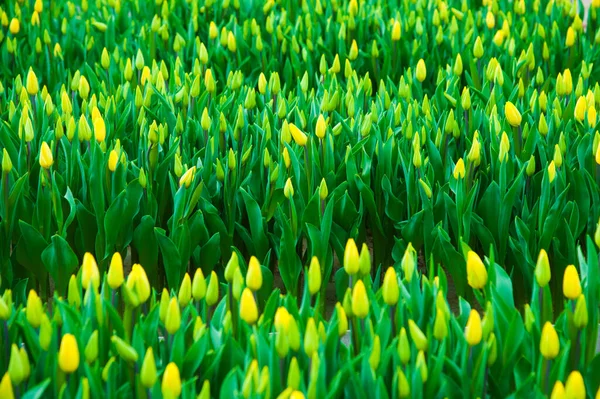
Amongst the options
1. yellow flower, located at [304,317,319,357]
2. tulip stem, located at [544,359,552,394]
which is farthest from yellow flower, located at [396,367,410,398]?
tulip stem, located at [544,359,552,394]

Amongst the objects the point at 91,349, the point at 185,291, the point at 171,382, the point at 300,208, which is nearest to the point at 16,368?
the point at 91,349

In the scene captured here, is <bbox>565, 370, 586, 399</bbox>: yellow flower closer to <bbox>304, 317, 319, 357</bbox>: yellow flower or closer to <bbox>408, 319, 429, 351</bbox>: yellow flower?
<bbox>408, 319, 429, 351</bbox>: yellow flower

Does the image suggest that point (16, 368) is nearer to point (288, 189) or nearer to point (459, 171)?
point (288, 189)

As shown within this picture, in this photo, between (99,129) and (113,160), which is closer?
(113,160)

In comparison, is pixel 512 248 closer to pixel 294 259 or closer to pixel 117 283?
pixel 294 259

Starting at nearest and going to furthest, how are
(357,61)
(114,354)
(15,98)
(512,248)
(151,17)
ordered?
(114,354), (512,248), (15,98), (357,61), (151,17)

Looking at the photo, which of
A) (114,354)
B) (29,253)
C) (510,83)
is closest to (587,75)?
(510,83)

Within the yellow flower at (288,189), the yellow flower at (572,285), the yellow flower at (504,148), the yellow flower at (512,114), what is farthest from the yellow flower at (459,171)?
the yellow flower at (572,285)
